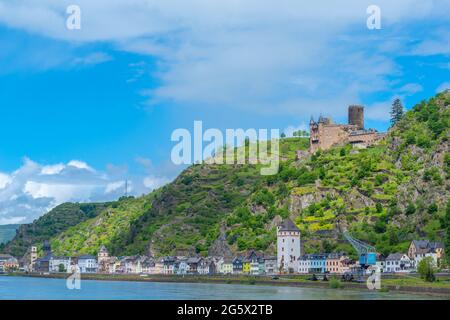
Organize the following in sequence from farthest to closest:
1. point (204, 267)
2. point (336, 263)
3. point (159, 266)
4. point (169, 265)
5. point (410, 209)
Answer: point (159, 266), point (169, 265), point (204, 267), point (410, 209), point (336, 263)

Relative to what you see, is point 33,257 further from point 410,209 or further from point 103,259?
point 410,209

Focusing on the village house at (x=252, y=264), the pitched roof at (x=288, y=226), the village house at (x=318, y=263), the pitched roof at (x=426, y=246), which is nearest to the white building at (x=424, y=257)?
the pitched roof at (x=426, y=246)

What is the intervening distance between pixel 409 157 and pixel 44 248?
351ft

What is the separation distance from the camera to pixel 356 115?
154625 mm

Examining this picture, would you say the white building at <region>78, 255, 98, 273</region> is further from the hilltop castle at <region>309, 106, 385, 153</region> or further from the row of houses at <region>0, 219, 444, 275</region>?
the hilltop castle at <region>309, 106, 385, 153</region>

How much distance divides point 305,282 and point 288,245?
18.7 m

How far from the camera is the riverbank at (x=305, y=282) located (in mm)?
68625

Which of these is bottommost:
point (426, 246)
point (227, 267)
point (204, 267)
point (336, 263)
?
point (204, 267)

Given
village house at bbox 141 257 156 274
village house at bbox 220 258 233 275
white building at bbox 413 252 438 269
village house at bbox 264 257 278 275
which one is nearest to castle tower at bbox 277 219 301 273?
village house at bbox 264 257 278 275

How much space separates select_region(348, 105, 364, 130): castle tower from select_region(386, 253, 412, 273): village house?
62540 mm

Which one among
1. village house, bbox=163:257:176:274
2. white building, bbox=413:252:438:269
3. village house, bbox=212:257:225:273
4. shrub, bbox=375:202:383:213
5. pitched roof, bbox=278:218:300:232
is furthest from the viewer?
village house, bbox=163:257:176:274

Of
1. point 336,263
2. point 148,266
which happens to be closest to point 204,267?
point 148,266

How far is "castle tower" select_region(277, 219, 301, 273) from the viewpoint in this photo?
108 metres

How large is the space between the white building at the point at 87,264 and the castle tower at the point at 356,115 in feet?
185
